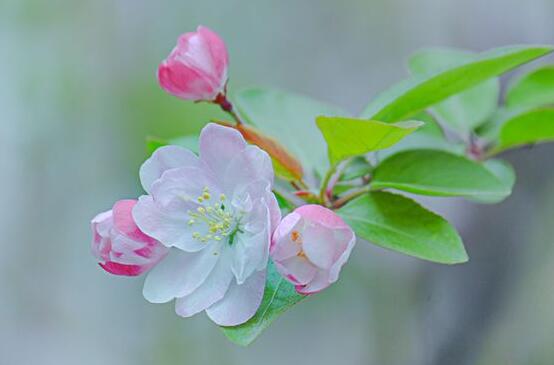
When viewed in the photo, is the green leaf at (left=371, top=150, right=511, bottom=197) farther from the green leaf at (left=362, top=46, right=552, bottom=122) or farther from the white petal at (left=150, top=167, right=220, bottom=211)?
the white petal at (left=150, top=167, right=220, bottom=211)

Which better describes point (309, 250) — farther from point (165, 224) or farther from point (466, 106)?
point (466, 106)

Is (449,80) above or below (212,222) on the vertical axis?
above

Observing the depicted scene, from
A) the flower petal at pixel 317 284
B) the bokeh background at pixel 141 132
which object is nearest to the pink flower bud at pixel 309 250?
the flower petal at pixel 317 284

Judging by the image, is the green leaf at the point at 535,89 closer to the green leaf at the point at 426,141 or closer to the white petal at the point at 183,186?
the green leaf at the point at 426,141

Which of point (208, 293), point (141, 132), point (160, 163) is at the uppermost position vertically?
point (160, 163)

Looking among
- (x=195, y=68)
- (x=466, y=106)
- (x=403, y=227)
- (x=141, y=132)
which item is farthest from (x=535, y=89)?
(x=141, y=132)

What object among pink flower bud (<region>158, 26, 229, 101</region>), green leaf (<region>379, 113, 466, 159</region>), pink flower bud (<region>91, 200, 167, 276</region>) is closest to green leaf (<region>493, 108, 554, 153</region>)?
green leaf (<region>379, 113, 466, 159</region>)
